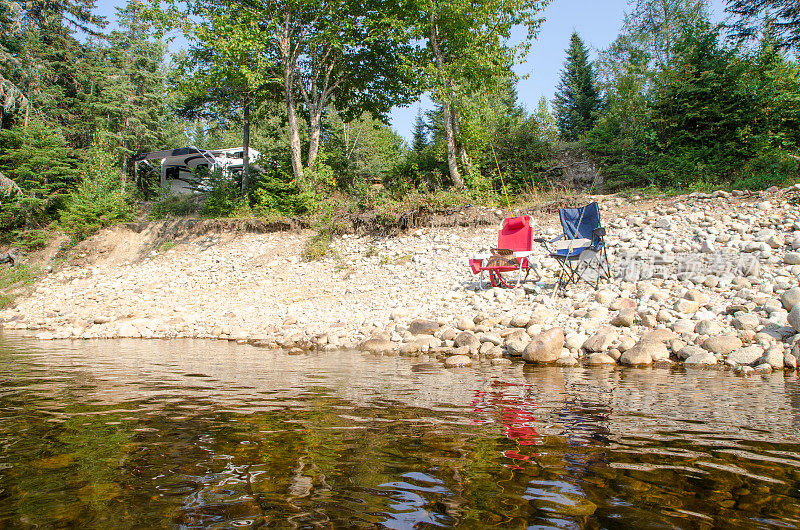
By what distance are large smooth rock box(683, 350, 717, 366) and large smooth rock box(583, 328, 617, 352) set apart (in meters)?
0.83

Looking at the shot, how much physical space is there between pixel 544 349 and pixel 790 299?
331 centimetres

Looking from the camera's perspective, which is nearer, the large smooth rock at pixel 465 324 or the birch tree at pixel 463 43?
the large smooth rock at pixel 465 324

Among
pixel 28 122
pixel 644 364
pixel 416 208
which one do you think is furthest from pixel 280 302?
pixel 28 122

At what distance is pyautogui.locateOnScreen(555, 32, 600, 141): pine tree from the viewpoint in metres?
26.4

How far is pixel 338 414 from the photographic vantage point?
10.0 feet

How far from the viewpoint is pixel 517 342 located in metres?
5.98

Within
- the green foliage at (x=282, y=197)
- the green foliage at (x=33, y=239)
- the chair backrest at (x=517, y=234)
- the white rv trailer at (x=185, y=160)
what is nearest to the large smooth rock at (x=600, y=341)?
the chair backrest at (x=517, y=234)

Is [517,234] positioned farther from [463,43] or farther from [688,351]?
[463,43]

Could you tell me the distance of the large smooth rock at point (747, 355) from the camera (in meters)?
4.93

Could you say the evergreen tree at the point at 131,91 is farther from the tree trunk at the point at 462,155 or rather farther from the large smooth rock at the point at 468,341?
the large smooth rock at the point at 468,341

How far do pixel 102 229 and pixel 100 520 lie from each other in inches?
781

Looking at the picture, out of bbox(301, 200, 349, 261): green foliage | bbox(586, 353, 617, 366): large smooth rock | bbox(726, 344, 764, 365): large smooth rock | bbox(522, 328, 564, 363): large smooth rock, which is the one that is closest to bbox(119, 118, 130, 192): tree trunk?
bbox(301, 200, 349, 261): green foliage

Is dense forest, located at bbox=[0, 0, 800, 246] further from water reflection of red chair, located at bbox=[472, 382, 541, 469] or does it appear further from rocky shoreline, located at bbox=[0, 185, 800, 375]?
water reflection of red chair, located at bbox=[472, 382, 541, 469]

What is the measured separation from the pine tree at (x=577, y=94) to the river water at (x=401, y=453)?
81.5ft
